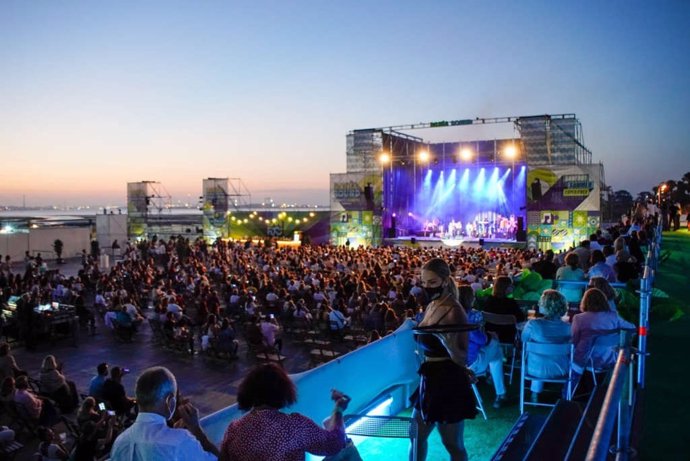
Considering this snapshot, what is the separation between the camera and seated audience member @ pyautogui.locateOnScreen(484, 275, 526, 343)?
16.6 ft

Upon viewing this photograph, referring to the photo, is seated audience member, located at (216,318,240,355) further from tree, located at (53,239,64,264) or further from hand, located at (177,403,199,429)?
tree, located at (53,239,64,264)

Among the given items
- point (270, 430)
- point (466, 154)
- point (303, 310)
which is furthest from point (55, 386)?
point (466, 154)

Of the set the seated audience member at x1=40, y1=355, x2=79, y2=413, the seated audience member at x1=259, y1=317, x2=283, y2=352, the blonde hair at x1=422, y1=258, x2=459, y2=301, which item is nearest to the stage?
the seated audience member at x1=259, y1=317, x2=283, y2=352

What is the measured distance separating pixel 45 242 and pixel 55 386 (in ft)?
81.9

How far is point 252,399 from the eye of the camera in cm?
234

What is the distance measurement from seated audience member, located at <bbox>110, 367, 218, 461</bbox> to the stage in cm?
2555

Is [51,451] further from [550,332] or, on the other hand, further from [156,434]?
[550,332]

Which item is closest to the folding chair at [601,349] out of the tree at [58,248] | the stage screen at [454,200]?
the stage screen at [454,200]

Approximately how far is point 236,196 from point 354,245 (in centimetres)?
1121

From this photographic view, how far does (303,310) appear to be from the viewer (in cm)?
1153

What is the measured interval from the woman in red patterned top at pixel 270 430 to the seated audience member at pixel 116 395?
4745 mm

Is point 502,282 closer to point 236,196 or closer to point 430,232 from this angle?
point 430,232

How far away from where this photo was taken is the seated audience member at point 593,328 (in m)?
4.21

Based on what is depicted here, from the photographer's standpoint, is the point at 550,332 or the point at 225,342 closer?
the point at 550,332
